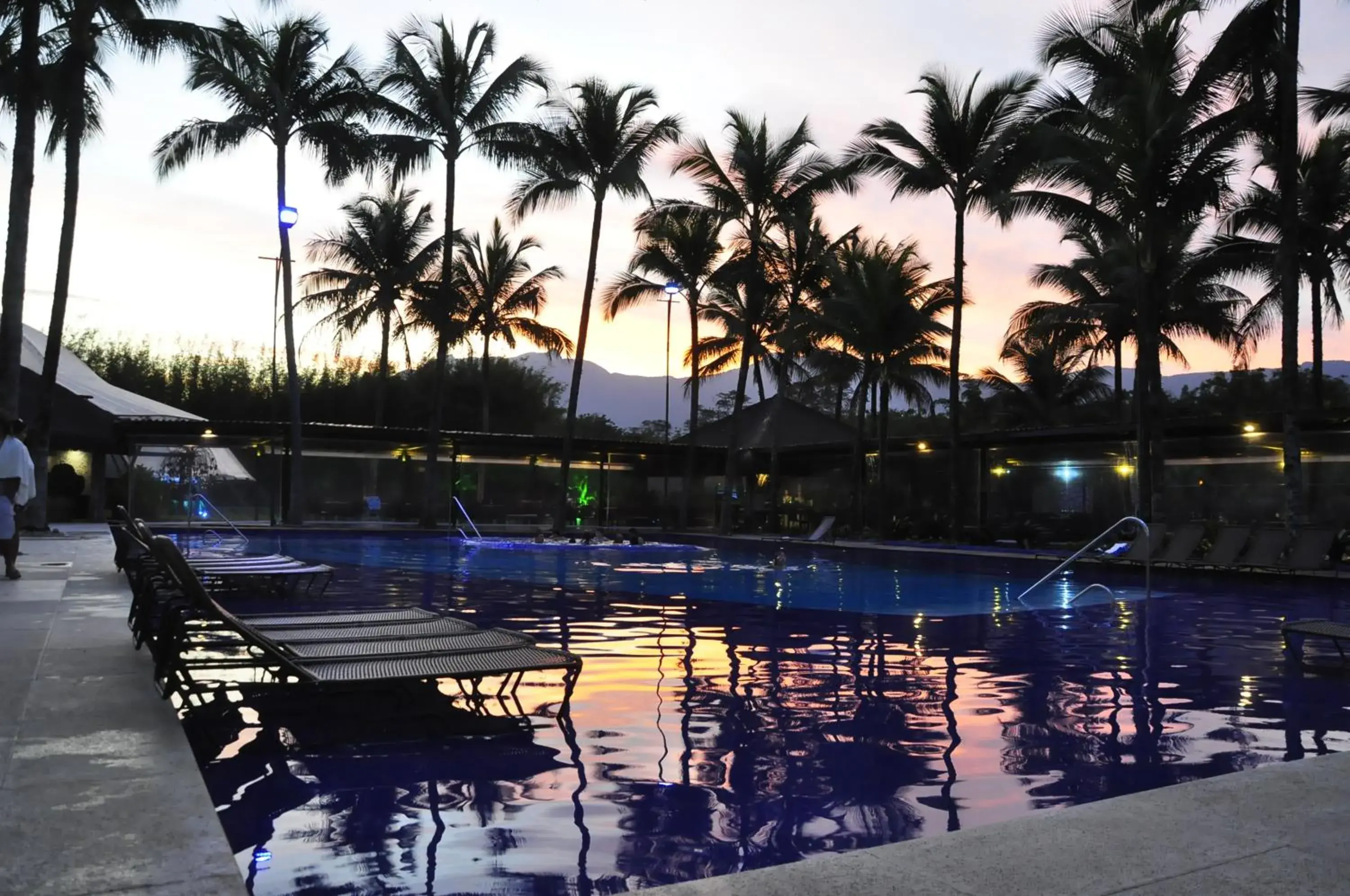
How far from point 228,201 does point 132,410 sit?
784 inches

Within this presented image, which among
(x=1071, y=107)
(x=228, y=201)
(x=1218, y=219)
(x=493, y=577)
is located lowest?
(x=493, y=577)

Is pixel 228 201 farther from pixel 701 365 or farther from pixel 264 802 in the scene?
pixel 264 802

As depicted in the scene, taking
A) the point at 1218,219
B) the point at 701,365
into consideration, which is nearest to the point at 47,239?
the point at 701,365

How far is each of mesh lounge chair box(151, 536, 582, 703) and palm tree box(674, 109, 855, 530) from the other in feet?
74.3

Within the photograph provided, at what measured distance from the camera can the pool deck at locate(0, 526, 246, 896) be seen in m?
2.69

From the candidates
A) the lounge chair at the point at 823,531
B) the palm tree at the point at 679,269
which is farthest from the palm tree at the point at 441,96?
the lounge chair at the point at 823,531

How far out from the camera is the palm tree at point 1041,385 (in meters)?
39.1

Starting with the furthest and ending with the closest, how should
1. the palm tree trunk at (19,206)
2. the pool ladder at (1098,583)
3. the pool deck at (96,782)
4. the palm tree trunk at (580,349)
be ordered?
the palm tree trunk at (580,349) < the palm tree trunk at (19,206) < the pool ladder at (1098,583) < the pool deck at (96,782)

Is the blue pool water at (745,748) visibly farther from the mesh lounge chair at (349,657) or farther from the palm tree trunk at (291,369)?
the palm tree trunk at (291,369)

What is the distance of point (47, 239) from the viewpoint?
122 feet

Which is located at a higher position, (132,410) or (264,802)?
(132,410)

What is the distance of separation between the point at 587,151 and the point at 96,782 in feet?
86.0

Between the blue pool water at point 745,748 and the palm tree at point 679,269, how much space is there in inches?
803

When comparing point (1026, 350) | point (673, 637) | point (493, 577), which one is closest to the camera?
point (673, 637)
